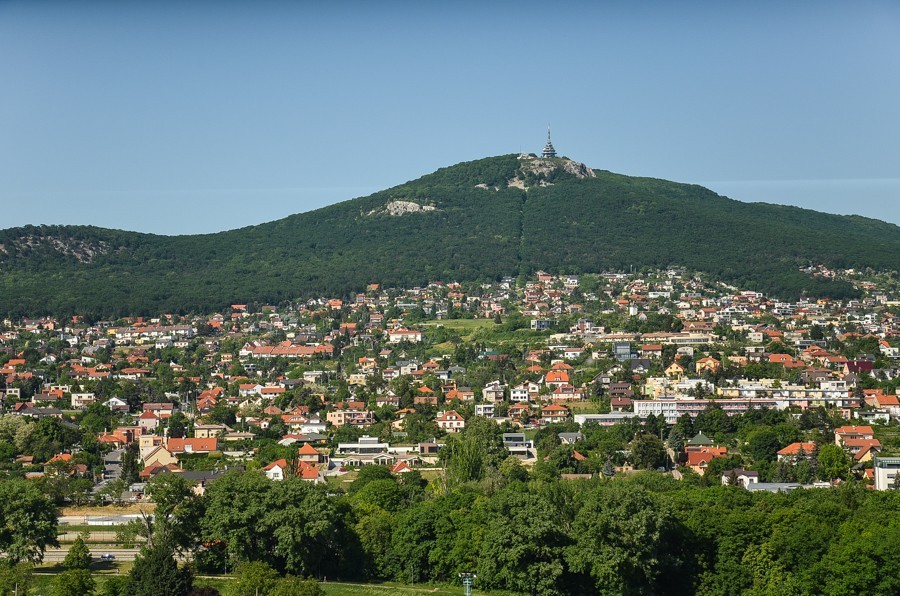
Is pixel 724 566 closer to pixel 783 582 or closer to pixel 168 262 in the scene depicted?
pixel 783 582

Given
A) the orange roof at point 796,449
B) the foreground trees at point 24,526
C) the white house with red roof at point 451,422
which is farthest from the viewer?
the white house with red roof at point 451,422

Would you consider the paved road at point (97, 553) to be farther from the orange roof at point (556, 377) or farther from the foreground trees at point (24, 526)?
the orange roof at point (556, 377)

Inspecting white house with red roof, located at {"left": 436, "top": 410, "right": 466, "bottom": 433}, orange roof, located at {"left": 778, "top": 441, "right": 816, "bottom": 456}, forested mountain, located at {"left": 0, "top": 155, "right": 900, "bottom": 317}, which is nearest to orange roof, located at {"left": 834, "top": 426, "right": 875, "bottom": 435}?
orange roof, located at {"left": 778, "top": 441, "right": 816, "bottom": 456}

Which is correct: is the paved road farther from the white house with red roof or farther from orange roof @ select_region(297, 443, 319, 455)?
the white house with red roof

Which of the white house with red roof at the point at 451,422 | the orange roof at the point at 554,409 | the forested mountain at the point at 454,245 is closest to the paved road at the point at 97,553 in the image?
the white house with red roof at the point at 451,422

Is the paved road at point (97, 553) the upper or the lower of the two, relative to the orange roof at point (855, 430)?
lower

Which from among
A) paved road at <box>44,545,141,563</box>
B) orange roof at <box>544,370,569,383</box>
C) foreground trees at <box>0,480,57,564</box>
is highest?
orange roof at <box>544,370,569,383</box>

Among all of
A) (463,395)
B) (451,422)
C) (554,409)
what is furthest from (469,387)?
(451,422)
